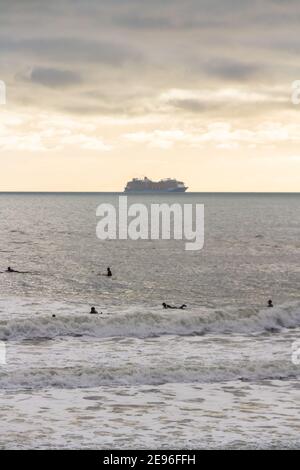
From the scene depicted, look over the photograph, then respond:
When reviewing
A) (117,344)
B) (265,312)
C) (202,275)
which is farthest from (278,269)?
(117,344)

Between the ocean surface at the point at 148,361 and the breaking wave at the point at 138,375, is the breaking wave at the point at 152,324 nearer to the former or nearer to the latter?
A: the ocean surface at the point at 148,361

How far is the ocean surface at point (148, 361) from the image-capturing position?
20.0 meters

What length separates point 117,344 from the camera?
33.0 meters

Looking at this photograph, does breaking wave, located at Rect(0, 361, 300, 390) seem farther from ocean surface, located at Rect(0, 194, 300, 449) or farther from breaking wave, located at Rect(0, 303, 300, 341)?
breaking wave, located at Rect(0, 303, 300, 341)

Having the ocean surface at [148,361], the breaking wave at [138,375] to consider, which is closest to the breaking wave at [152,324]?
the ocean surface at [148,361]

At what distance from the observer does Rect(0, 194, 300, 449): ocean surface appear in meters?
20.0

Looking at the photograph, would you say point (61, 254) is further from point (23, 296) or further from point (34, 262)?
point (23, 296)

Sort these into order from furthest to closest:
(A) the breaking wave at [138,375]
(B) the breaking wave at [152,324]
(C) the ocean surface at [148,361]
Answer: (B) the breaking wave at [152,324] < (A) the breaking wave at [138,375] < (C) the ocean surface at [148,361]

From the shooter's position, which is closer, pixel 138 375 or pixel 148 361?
pixel 138 375

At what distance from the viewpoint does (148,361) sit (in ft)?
94.3

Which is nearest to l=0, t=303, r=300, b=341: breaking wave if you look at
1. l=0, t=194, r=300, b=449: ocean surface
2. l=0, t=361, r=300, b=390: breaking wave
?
l=0, t=194, r=300, b=449: ocean surface

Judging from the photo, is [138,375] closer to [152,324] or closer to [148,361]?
[148,361]

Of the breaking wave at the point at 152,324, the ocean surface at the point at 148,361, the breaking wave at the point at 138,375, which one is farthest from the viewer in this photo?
the breaking wave at the point at 152,324

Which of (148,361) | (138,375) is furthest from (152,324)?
(138,375)
